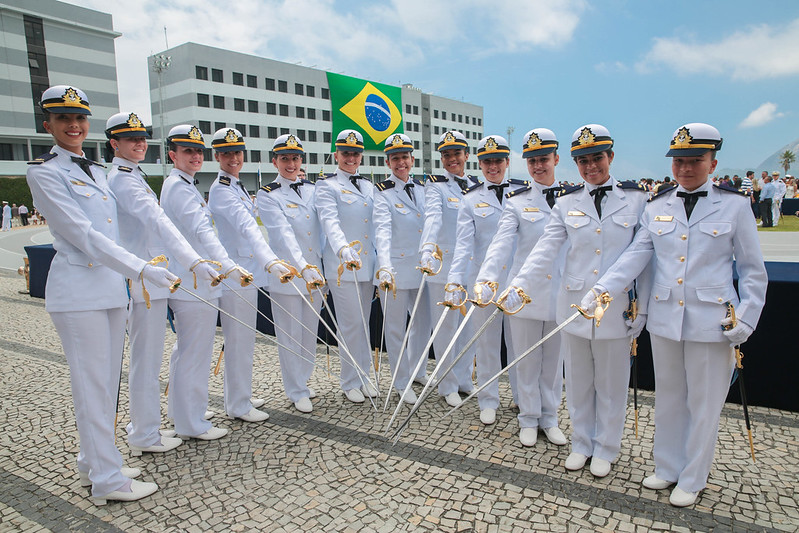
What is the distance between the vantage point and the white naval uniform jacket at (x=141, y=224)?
11.3ft

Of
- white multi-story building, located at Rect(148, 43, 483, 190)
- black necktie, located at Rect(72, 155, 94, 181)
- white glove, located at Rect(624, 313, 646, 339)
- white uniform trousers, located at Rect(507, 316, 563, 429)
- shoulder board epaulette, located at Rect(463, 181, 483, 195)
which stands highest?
white multi-story building, located at Rect(148, 43, 483, 190)

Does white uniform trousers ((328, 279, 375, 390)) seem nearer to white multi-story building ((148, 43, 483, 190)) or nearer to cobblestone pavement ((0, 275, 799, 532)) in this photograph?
cobblestone pavement ((0, 275, 799, 532))

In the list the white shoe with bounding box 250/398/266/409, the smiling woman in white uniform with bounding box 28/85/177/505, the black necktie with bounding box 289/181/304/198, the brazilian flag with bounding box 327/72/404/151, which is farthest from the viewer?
the brazilian flag with bounding box 327/72/404/151

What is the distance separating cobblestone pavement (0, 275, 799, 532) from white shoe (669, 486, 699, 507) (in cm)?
4

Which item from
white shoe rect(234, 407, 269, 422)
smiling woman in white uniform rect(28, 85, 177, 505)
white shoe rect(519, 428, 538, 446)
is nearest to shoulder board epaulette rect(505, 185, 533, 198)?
white shoe rect(519, 428, 538, 446)

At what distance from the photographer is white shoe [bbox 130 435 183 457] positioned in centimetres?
375

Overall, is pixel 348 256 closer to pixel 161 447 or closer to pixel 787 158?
pixel 161 447

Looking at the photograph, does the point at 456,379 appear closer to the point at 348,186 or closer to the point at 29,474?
the point at 348,186

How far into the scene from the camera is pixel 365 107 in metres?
7.97

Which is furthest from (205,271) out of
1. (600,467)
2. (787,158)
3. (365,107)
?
(787,158)

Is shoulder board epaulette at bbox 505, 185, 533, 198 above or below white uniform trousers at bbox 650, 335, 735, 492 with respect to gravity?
above

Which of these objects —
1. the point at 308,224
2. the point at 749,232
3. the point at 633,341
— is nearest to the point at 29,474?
the point at 308,224

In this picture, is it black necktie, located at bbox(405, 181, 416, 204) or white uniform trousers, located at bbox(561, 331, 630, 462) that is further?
black necktie, located at bbox(405, 181, 416, 204)

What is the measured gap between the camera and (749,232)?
2.80 meters
